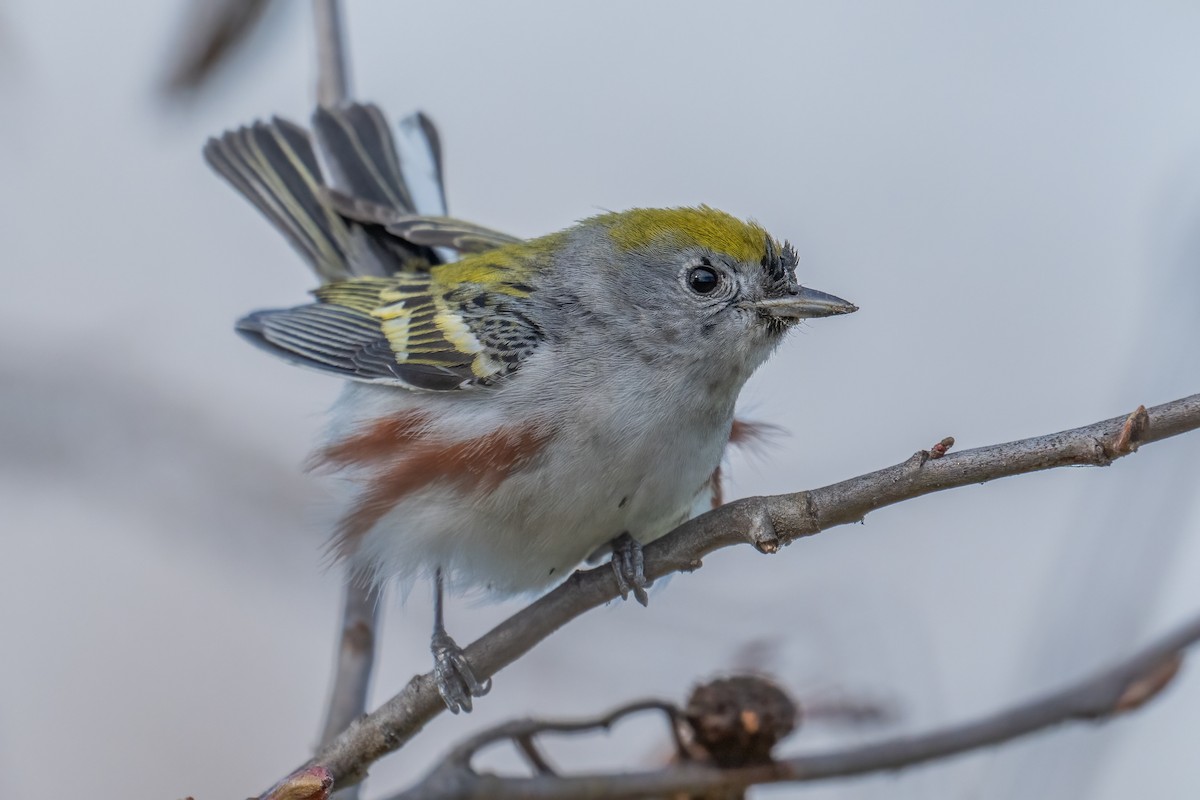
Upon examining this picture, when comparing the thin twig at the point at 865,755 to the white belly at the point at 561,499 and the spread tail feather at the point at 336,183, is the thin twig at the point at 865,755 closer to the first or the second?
the white belly at the point at 561,499

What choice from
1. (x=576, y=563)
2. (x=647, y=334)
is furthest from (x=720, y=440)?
(x=576, y=563)

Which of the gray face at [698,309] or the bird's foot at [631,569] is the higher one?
the gray face at [698,309]

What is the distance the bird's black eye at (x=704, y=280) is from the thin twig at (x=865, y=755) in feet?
4.39

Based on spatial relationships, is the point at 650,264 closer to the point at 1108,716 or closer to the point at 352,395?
the point at 352,395

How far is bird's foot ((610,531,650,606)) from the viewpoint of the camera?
123 inches

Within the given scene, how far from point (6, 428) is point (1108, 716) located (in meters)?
3.41

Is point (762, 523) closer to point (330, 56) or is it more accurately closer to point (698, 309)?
point (698, 309)

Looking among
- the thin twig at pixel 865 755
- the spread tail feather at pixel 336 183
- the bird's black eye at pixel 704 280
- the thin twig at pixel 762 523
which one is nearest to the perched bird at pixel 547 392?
the bird's black eye at pixel 704 280

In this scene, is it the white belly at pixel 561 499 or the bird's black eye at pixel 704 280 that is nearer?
the white belly at pixel 561 499

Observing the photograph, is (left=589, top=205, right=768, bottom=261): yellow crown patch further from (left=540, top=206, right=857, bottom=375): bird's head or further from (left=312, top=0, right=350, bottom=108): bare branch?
(left=312, top=0, right=350, bottom=108): bare branch

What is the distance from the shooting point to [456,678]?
3.43 m

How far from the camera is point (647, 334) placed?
3.51 m

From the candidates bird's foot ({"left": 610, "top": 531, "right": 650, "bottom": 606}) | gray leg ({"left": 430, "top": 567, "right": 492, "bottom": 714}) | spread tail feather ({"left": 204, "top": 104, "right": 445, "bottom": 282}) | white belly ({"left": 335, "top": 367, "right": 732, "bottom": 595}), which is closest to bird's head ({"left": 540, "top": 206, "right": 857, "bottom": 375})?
white belly ({"left": 335, "top": 367, "right": 732, "bottom": 595})

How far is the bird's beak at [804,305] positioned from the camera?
10.3ft
